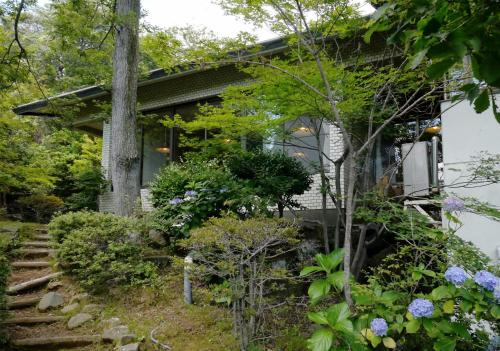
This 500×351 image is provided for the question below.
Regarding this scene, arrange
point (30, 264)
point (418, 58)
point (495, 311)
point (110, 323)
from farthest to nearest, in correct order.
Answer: point (30, 264)
point (110, 323)
point (495, 311)
point (418, 58)

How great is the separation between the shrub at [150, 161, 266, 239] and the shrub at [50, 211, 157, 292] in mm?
603

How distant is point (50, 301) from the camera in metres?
5.07

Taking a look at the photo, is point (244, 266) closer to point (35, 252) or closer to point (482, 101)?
point (482, 101)

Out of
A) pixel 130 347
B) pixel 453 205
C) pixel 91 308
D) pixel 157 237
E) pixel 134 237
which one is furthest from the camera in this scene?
pixel 157 237

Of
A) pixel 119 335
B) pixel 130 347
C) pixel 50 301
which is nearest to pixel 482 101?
pixel 130 347

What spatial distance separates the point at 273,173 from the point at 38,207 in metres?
7.87

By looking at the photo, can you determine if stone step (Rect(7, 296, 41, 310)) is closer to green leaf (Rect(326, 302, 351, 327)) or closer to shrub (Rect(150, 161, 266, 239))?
shrub (Rect(150, 161, 266, 239))

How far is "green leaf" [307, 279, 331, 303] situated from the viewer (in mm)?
2793

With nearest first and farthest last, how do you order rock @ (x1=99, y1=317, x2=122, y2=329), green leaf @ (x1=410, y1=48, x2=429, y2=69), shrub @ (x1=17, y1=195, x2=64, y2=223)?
green leaf @ (x1=410, y1=48, x2=429, y2=69) → rock @ (x1=99, y1=317, x2=122, y2=329) → shrub @ (x1=17, y1=195, x2=64, y2=223)

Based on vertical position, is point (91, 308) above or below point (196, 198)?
below

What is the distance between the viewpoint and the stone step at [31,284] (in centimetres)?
541

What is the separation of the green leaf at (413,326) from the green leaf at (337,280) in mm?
524

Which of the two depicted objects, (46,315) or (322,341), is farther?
(46,315)

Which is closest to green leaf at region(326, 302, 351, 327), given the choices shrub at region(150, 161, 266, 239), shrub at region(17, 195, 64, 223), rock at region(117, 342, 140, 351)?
rock at region(117, 342, 140, 351)
